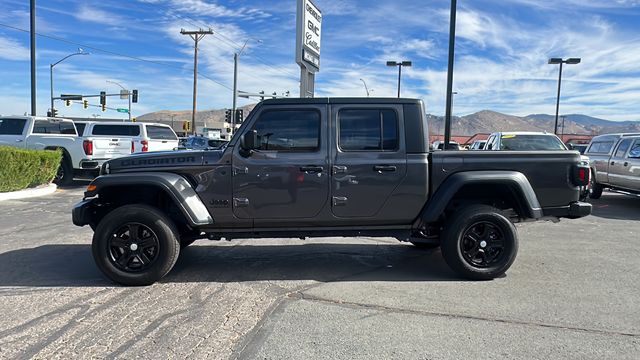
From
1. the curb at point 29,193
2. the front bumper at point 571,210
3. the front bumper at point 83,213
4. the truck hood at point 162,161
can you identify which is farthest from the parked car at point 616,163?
the curb at point 29,193

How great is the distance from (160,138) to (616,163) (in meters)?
13.6

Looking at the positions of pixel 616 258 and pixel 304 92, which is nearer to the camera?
pixel 616 258

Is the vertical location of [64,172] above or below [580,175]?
below

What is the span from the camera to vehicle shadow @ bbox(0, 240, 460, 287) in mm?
5426

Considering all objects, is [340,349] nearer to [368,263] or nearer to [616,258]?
[368,263]

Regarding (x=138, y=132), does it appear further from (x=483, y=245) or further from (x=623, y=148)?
(x=623, y=148)

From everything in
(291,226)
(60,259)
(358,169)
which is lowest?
(60,259)

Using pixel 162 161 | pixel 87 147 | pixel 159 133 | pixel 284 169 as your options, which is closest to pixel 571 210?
pixel 284 169

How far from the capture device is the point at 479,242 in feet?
17.7

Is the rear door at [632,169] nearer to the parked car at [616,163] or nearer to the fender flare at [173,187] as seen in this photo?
the parked car at [616,163]

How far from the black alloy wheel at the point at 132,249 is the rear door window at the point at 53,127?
11478 mm

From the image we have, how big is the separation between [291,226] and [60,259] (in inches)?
123

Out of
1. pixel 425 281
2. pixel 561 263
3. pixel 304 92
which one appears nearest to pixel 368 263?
pixel 425 281

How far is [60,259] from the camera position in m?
6.16
